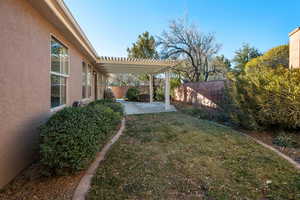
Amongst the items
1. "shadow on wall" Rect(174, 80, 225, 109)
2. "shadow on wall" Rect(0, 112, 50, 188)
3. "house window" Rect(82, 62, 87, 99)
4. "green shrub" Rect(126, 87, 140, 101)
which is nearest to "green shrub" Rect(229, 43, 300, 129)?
"shadow on wall" Rect(174, 80, 225, 109)

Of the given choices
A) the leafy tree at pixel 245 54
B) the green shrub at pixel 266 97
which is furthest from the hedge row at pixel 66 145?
the leafy tree at pixel 245 54

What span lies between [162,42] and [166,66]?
23.8 ft

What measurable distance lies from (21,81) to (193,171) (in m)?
3.27

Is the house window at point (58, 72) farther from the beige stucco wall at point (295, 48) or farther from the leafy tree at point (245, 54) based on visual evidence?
the leafy tree at point (245, 54)

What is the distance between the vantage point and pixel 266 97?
4.59 metres

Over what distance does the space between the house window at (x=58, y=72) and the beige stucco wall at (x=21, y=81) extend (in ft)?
1.29

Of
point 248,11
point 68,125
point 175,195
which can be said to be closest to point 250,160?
point 175,195

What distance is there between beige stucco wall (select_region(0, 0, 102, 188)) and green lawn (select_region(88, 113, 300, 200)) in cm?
136

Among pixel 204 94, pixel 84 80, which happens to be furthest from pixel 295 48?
pixel 84 80

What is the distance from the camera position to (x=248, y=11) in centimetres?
963

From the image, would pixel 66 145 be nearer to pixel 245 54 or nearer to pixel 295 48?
pixel 295 48

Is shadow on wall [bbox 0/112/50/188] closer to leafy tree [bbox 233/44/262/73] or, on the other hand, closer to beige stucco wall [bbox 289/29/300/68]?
beige stucco wall [bbox 289/29/300/68]

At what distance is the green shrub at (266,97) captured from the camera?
14.1 feet

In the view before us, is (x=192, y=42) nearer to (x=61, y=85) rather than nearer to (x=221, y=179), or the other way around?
(x=61, y=85)
